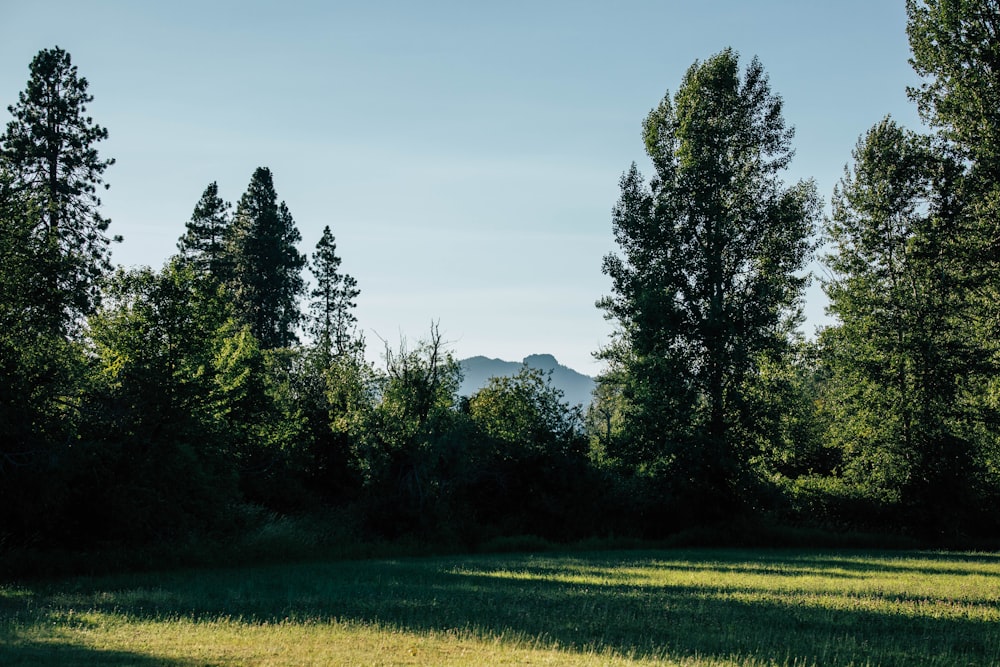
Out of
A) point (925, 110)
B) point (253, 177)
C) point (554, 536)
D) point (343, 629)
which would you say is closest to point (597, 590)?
point (343, 629)

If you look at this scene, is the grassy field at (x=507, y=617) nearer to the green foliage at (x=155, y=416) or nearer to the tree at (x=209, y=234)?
the green foliage at (x=155, y=416)

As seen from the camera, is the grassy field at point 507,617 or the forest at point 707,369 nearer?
the grassy field at point 507,617

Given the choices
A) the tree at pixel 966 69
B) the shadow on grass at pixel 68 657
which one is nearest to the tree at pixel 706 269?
the tree at pixel 966 69

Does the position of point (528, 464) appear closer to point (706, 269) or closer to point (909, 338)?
point (706, 269)

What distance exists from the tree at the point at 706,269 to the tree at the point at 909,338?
168 inches

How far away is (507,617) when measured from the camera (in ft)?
47.9

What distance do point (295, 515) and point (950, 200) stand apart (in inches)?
1338

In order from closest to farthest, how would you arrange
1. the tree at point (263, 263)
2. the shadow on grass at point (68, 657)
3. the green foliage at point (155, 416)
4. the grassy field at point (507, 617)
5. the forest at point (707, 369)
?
the shadow on grass at point (68, 657), the grassy field at point (507, 617), the green foliage at point (155, 416), the forest at point (707, 369), the tree at point (263, 263)

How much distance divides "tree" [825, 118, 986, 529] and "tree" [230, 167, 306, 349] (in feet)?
131

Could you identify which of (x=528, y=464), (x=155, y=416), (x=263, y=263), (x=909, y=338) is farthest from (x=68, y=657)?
(x=263, y=263)

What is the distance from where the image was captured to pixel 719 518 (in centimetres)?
3588

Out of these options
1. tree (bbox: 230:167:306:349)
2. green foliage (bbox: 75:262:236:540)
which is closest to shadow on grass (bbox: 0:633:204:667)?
green foliage (bbox: 75:262:236:540)

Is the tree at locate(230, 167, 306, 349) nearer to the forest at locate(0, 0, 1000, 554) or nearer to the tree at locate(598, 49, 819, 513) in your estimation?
the forest at locate(0, 0, 1000, 554)

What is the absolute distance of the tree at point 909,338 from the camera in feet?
116
